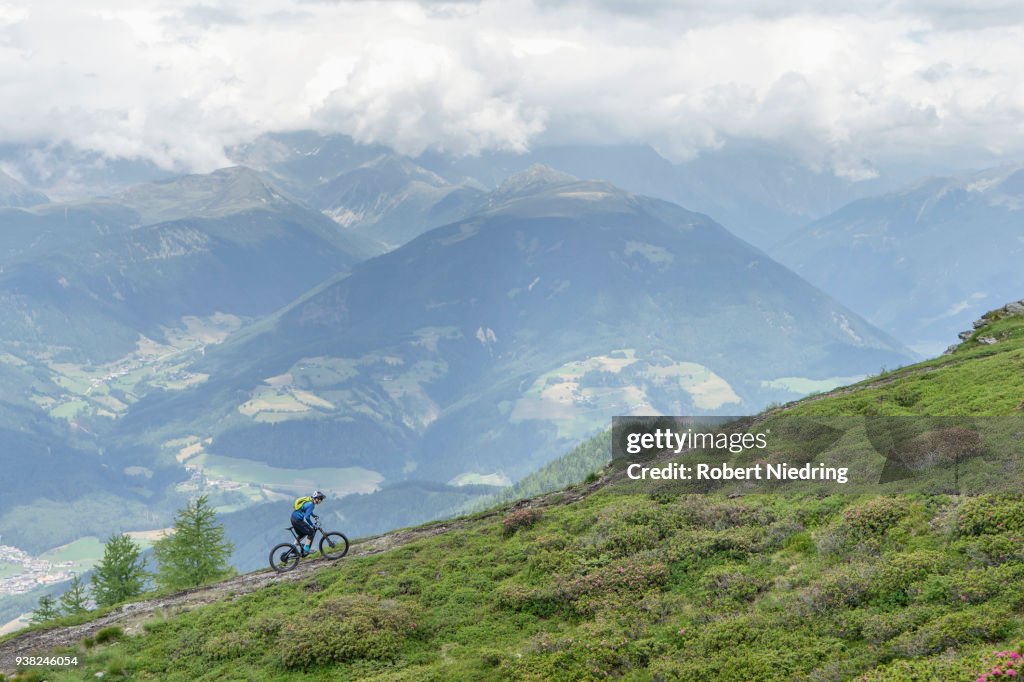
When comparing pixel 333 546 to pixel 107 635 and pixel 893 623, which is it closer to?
pixel 107 635

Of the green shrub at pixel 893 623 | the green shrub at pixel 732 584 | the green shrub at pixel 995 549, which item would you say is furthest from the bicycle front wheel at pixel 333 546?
the green shrub at pixel 995 549

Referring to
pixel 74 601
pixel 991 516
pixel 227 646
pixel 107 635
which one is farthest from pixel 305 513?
pixel 74 601

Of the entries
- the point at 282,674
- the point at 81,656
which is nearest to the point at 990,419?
the point at 282,674

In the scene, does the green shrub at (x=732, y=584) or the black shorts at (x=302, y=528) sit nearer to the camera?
the green shrub at (x=732, y=584)

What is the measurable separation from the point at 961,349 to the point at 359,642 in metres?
45.1

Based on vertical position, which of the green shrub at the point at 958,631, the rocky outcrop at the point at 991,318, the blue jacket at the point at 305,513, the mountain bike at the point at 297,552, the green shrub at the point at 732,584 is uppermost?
the rocky outcrop at the point at 991,318

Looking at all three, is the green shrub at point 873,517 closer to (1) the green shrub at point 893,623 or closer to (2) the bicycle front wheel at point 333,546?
(1) the green shrub at point 893,623

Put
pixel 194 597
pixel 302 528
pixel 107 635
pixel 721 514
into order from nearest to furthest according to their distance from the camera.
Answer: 1. pixel 721 514
2. pixel 107 635
3. pixel 194 597
4. pixel 302 528

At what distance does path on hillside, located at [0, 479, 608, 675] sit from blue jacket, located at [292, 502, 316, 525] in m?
2.31

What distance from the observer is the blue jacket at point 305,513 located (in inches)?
1447

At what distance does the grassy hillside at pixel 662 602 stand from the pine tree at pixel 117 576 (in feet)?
144

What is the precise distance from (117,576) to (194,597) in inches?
1683

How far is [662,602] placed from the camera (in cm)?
2508

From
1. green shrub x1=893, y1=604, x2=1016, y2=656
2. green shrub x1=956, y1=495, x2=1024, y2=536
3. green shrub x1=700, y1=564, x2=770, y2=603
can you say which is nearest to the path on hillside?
green shrub x1=700, y1=564, x2=770, y2=603
